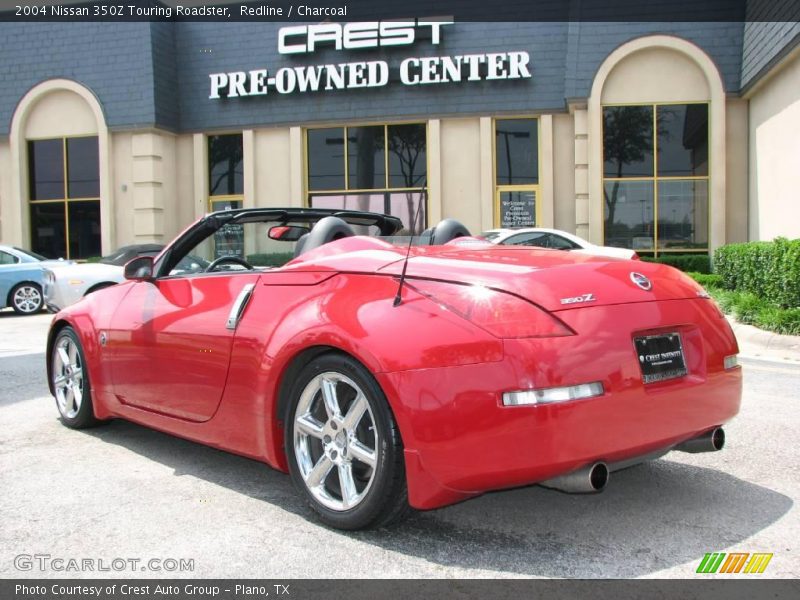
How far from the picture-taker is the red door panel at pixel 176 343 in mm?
3803

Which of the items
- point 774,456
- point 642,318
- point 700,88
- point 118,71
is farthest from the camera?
point 118,71

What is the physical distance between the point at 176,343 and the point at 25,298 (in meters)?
13.2

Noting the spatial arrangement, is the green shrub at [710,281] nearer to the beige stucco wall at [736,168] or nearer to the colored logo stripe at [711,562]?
the beige stucco wall at [736,168]

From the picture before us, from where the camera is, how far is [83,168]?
68.9 ft

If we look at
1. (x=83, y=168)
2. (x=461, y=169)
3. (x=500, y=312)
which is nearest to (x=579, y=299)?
(x=500, y=312)

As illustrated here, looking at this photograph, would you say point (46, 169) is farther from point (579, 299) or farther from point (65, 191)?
point (579, 299)

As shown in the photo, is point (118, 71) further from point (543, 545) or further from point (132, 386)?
point (543, 545)

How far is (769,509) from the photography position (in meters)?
3.46

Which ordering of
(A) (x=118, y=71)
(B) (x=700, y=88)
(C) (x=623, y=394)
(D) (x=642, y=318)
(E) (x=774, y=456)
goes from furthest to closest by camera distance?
(A) (x=118, y=71)
(B) (x=700, y=88)
(E) (x=774, y=456)
(D) (x=642, y=318)
(C) (x=623, y=394)

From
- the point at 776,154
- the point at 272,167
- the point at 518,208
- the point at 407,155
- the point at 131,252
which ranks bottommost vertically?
the point at 131,252

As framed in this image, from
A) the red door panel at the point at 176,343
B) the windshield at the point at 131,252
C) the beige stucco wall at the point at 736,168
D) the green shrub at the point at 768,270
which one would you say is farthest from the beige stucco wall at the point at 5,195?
the red door panel at the point at 176,343

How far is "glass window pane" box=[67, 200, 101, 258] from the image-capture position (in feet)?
68.8
